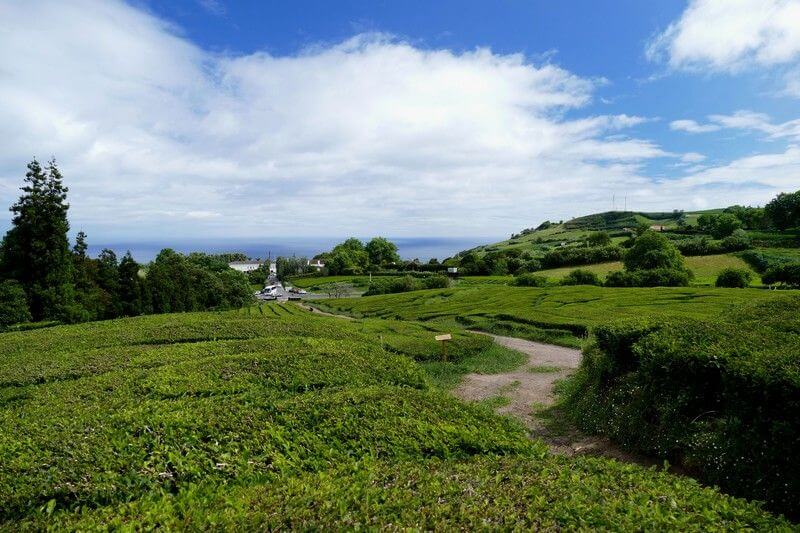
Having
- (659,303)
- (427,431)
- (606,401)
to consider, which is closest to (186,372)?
(427,431)

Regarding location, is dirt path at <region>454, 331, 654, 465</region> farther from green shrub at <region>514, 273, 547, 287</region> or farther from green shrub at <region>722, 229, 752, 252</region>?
green shrub at <region>722, 229, 752, 252</region>

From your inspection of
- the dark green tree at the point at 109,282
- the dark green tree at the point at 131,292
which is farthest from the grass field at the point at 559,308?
the dark green tree at the point at 109,282

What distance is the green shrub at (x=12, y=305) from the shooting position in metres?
27.4

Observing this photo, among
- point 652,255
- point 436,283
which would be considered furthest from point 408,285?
point 652,255

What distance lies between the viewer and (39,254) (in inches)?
1225

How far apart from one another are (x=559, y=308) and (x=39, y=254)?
3596cm

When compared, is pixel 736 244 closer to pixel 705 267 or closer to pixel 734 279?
pixel 705 267

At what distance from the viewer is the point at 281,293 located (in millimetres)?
85312

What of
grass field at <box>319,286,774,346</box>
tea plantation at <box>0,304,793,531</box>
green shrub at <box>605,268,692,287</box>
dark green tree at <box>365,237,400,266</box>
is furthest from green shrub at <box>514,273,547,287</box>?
dark green tree at <box>365,237,400,266</box>

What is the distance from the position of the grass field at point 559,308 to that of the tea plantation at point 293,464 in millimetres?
17520

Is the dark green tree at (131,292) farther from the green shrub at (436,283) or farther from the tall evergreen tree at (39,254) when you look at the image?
the green shrub at (436,283)

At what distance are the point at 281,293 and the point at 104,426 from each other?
81.1m

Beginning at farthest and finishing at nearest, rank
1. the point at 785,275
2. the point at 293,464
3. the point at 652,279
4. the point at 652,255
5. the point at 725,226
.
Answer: the point at 725,226 → the point at 652,255 → the point at 652,279 → the point at 785,275 → the point at 293,464

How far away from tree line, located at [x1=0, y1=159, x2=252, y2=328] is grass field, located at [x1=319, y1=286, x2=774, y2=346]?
17.8m
